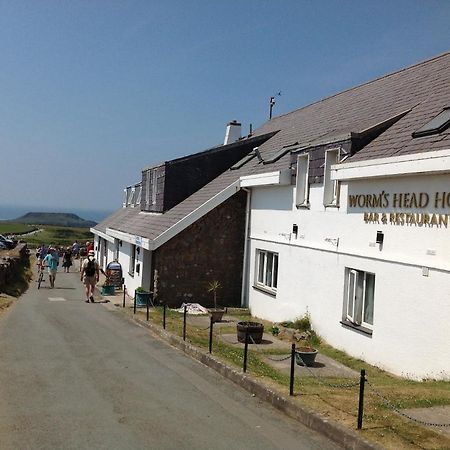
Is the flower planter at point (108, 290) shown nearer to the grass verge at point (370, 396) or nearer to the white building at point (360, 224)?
the white building at point (360, 224)

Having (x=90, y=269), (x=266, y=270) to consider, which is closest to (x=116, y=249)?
(x=90, y=269)

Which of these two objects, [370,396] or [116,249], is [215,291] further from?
[370,396]

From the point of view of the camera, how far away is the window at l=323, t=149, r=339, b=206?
1454 cm

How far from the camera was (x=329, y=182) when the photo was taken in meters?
14.6

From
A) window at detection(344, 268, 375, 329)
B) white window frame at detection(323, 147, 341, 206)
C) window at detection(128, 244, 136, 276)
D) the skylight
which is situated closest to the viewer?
the skylight

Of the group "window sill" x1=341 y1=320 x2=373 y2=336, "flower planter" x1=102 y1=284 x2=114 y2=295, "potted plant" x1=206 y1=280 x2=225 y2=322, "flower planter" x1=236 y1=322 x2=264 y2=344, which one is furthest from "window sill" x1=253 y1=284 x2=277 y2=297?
"flower planter" x1=102 y1=284 x2=114 y2=295

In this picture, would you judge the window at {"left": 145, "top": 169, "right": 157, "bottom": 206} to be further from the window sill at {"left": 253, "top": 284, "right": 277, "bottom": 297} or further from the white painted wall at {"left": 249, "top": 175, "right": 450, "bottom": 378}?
the white painted wall at {"left": 249, "top": 175, "right": 450, "bottom": 378}

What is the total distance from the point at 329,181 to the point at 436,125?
3.40m

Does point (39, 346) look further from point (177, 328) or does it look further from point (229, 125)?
point (229, 125)

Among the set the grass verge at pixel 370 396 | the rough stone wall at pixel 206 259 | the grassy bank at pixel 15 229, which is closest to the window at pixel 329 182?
the grass verge at pixel 370 396

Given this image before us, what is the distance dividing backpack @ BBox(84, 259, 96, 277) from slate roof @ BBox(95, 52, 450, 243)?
2161mm

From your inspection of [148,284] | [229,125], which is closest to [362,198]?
[148,284]

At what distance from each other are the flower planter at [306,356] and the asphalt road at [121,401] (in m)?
1.97

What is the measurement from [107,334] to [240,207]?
23.8 ft
